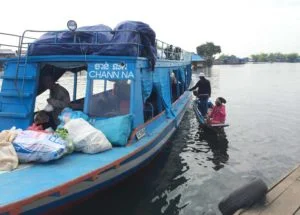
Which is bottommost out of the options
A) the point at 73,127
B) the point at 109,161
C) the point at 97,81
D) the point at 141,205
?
the point at 141,205

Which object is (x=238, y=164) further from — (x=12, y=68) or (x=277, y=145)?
(x=12, y=68)

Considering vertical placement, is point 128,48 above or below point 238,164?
above

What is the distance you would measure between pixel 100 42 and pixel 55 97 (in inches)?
64.5

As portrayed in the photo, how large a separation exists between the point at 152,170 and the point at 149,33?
3230 mm

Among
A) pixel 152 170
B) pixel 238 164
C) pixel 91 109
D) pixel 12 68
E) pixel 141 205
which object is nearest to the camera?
pixel 141 205

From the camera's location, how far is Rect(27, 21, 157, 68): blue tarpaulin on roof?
741 centimetres

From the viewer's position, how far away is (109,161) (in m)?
5.63

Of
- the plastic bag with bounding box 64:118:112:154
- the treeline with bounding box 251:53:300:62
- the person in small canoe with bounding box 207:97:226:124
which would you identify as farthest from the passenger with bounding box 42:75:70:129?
the treeline with bounding box 251:53:300:62

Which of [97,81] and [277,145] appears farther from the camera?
[277,145]

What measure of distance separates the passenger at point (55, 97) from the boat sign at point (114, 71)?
1187 mm

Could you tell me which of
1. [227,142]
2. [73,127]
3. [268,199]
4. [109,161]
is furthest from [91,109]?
[227,142]

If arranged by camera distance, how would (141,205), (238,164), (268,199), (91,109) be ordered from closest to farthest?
(268,199) → (141,205) → (91,109) → (238,164)

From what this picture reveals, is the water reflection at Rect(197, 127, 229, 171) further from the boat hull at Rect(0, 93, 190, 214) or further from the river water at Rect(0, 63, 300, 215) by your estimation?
the boat hull at Rect(0, 93, 190, 214)

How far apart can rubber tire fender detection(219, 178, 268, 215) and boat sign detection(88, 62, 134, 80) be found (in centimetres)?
330
